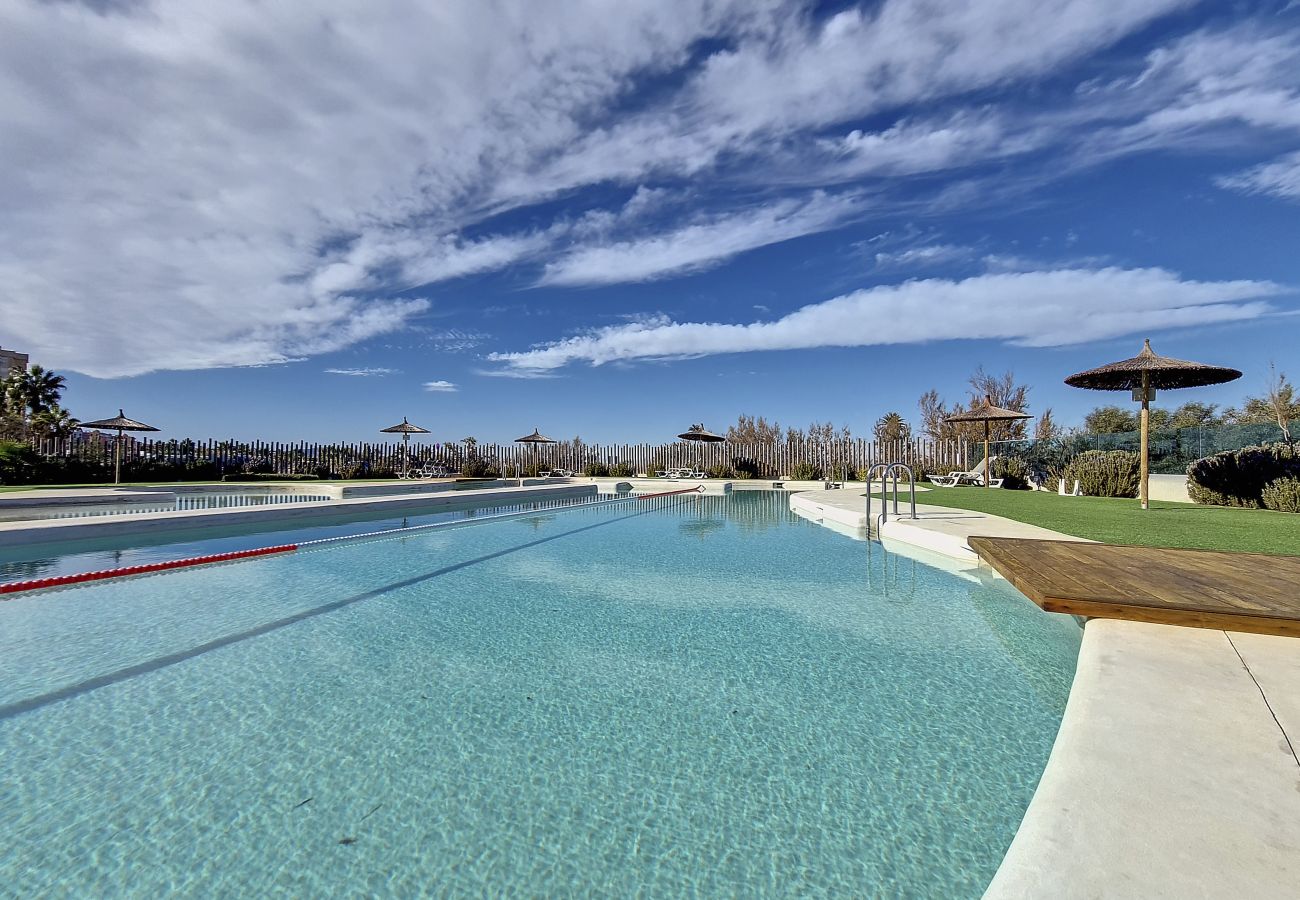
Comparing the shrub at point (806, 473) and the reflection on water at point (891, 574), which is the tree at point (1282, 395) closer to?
the shrub at point (806, 473)

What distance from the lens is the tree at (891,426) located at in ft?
79.6

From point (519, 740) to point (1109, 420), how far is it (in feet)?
111

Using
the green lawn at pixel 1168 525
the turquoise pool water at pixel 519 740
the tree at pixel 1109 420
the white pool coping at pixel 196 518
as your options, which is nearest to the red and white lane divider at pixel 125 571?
the turquoise pool water at pixel 519 740

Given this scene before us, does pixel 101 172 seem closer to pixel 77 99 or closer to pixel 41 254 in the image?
pixel 77 99

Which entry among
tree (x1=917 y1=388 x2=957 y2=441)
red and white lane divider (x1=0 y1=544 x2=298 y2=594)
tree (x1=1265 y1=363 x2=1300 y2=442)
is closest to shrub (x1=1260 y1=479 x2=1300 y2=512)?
red and white lane divider (x1=0 y1=544 x2=298 y2=594)

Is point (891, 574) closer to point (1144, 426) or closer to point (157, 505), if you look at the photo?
point (1144, 426)

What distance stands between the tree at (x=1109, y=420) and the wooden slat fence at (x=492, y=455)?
1330 cm

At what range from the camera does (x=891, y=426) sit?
985 inches

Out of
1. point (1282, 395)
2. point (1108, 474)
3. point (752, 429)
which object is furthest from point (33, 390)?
point (1282, 395)

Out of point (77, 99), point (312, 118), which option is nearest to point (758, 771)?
point (312, 118)

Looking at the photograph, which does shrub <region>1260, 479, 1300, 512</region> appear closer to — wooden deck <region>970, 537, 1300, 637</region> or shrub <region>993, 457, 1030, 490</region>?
shrub <region>993, 457, 1030, 490</region>

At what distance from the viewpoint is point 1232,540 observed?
194 inches

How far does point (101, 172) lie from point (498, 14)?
8154 mm

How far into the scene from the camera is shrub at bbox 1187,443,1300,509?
8.95 meters
